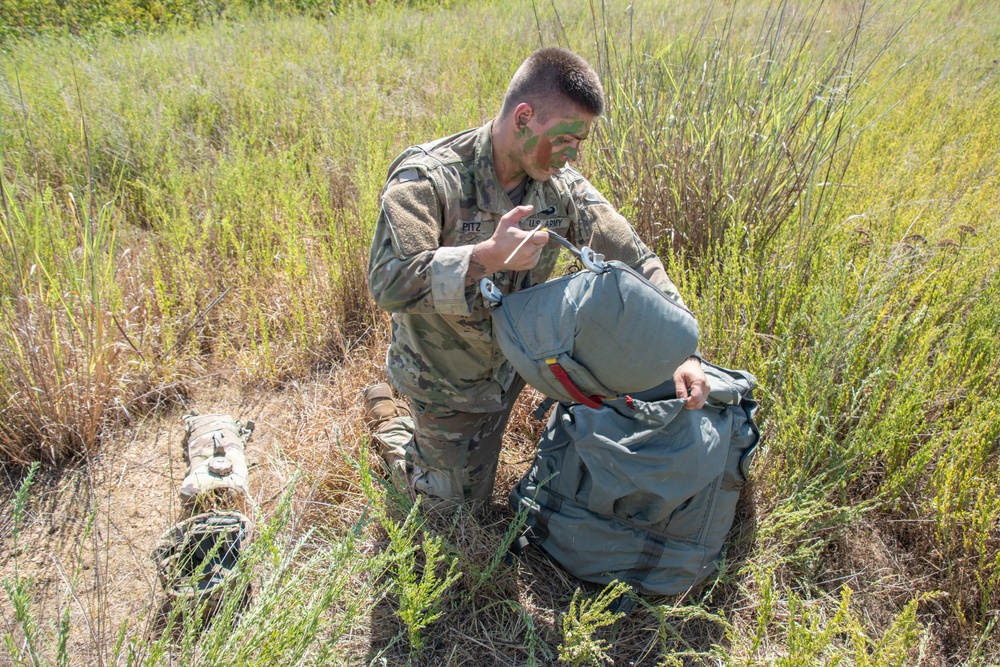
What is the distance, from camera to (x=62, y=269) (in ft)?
8.50

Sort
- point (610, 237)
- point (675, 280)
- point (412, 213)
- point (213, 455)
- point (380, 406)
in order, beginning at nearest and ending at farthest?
point (412, 213) < point (610, 237) < point (213, 455) < point (380, 406) < point (675, 280)

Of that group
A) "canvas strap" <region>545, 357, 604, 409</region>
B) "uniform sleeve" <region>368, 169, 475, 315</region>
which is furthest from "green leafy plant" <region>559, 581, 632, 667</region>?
"uniform sleeve" <region>368, 169, 475, 315</region>

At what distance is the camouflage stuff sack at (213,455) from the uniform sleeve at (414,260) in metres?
0.91

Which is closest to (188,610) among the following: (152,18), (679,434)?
(679,434)

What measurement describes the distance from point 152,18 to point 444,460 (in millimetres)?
9107

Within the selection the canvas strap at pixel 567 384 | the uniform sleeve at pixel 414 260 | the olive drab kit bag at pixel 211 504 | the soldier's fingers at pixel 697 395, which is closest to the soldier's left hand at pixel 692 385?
the soldier's fingers at pixel 697 395

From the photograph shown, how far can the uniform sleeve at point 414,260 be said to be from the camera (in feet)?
A: 5.42

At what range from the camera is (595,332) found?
1.60 meters

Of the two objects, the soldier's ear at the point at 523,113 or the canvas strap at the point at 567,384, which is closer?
the canvas strap at the point at 567,384

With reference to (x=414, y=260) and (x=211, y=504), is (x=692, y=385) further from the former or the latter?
(x=211, y=504)

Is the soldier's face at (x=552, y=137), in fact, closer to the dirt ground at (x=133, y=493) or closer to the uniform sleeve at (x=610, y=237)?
the uniform sleeve at (x=610, y=237)

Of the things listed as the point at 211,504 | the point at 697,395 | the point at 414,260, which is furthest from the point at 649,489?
the point at 211,504

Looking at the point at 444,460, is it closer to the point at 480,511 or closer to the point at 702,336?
the point at 480,511

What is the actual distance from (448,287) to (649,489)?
0.85m
